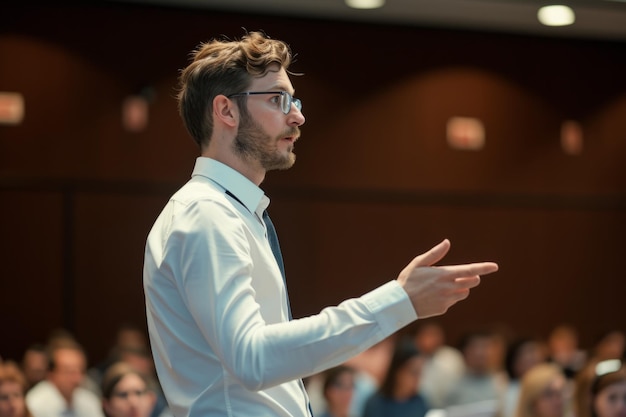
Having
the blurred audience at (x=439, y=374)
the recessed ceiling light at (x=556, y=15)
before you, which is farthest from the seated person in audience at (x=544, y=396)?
the recessed ceiling light at (x=556, y=15)

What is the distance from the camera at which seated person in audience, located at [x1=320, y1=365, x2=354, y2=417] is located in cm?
569

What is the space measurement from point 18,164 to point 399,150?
3.35 m

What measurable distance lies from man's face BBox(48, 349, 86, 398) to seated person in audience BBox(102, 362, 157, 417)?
3.87 feet

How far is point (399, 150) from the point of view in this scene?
937 cm

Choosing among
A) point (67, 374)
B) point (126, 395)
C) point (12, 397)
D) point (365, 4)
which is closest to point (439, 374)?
point (67, 374)

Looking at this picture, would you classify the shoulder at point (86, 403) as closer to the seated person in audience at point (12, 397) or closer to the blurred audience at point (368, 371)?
the seated person in audience at point (12, 397)

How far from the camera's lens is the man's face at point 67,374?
589 cm

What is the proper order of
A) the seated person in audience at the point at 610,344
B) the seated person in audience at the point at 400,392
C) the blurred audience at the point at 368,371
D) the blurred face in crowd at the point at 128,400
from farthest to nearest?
the seated person in audience at the point at 610,344, the blurred audience at the point at 368,371, the seated person in audience at the point at 400,392, the blurred face in crowd at the point at 128,400

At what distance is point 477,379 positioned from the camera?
21.3 ft

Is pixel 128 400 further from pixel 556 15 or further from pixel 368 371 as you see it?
pixel 556 15

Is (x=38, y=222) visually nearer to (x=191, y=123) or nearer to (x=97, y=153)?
(x=97, y=153)

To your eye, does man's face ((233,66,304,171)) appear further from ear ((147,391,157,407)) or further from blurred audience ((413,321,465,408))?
blurred audience ((413,321,465,408))

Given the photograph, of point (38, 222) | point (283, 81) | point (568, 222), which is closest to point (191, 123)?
point (283, 81)

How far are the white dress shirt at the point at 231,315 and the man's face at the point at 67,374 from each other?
173 inches
